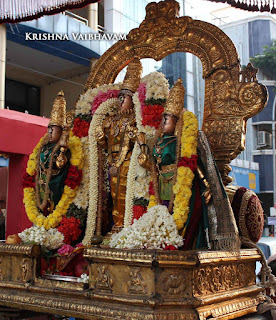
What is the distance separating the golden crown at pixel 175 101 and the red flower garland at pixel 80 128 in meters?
1.24

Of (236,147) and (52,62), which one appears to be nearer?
(236,147)

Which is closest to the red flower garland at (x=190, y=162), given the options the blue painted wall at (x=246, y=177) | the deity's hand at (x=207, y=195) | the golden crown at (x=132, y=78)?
the deity's hand at (x=207, y=195)

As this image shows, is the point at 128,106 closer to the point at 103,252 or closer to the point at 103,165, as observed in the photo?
the point at 103,165

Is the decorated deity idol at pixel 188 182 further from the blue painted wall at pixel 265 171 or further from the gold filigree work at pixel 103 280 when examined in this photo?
the blue painted wall at pixel 265 171

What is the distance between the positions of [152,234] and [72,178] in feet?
5.03

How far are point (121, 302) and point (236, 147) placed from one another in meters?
2.05

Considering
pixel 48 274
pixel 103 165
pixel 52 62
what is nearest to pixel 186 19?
pixel 103 165

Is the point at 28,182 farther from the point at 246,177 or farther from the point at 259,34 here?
the point at 259,34

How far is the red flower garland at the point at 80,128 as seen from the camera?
518 cm

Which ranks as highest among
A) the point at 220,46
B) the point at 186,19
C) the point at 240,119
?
the point at 186,19

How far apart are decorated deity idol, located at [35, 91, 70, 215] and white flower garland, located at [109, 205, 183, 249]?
1.25 m

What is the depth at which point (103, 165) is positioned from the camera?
16.8 ft

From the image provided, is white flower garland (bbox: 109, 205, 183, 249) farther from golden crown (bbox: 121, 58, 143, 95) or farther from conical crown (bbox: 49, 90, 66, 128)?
conical crown (bbox: 49, 90, 66, 128)

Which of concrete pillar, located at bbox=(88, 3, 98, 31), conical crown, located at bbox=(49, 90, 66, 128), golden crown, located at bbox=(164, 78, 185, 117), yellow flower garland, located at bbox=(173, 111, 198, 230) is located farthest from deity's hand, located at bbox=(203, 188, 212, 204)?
concrete pillar, located at bbox=(88, 3, 98, 31)
